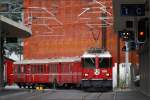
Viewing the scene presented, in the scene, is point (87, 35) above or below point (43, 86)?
above

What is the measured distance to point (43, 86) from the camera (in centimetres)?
5109

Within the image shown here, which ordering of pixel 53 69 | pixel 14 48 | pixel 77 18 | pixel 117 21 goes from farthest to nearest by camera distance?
1. pixel 14 48
2. pixel 77 18
3. pixel 53 69
4. pixel 117 21

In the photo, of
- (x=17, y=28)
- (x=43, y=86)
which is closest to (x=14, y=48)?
(x=43, y=86)

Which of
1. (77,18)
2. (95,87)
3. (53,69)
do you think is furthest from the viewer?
(77,18)

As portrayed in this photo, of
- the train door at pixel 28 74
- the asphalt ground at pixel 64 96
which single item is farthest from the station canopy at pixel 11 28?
the train door at pixel 28 74

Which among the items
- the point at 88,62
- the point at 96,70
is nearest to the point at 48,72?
the point at 88,62

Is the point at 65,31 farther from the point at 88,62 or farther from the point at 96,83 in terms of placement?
the point at 96,83

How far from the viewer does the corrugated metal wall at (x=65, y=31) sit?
59.6 m

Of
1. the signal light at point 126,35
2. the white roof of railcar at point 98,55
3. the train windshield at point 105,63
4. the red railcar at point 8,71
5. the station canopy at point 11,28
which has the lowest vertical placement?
the red railcar at point 8,71

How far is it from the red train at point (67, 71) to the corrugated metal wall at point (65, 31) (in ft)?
23.2

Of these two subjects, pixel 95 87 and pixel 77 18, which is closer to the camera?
pixel 95 87

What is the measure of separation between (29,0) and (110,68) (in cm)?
1798

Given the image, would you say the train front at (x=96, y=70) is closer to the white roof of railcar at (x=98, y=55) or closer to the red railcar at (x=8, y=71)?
the white roof of railcar at (x=98, y=55)

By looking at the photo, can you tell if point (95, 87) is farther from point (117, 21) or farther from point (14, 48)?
point (14, 48)
